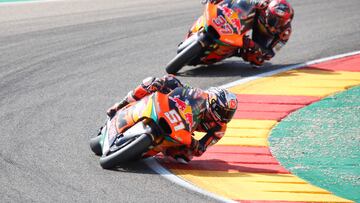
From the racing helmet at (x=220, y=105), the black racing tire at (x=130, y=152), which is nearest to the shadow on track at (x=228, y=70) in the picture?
the racing helmet at (x=220, y=105)

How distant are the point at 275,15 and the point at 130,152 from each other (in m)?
5.14

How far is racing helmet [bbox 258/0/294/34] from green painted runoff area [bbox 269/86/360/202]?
63.9 inches

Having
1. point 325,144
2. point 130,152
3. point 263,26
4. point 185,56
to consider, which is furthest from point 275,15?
point 130,152

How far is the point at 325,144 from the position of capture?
9.64 metres

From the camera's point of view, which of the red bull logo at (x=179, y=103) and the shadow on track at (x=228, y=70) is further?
the shadow on track at (x=228, y=70)

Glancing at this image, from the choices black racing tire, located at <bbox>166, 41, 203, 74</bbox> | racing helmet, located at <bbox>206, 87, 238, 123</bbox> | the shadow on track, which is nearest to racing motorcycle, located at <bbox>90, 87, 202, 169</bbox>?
racing helmet, located at <bbox>206, 87, 238, 123</bbox>

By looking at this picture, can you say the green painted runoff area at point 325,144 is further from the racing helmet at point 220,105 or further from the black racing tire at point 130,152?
the black racing tire at point 130,152

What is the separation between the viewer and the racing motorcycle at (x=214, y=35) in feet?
40.6

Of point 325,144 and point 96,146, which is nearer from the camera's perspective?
point 96,146

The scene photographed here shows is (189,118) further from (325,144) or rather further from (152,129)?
(325,144)

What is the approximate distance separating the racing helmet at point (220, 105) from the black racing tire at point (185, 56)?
12.2ft

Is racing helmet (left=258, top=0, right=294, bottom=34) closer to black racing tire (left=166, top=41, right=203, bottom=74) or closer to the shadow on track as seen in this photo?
the shadow on track

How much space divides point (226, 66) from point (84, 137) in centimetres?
437

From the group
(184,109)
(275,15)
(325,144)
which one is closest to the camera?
(184,109)
